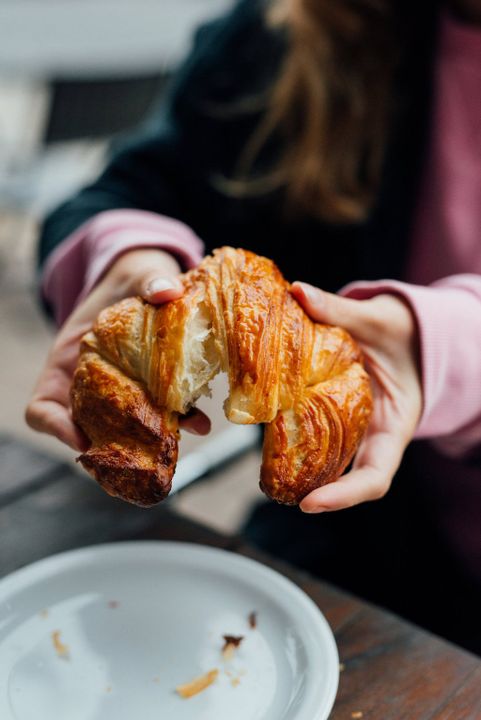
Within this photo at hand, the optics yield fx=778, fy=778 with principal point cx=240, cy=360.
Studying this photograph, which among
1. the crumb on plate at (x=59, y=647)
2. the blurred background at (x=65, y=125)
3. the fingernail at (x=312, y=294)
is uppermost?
the fingernail at (x=312, y=294)

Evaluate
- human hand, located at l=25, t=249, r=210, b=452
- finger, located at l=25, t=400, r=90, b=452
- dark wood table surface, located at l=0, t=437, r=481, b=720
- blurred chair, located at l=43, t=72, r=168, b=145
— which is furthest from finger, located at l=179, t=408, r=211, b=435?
blurred chair, located at l=43, t=72, r=168, b=145

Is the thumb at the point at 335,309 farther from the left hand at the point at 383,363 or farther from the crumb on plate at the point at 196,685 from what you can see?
the crumb on plate at the point at 196,685

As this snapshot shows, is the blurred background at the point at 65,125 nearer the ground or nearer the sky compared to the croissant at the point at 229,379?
nearer the ground

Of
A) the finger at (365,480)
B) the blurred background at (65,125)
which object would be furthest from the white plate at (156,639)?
the blurred background at (65,125)

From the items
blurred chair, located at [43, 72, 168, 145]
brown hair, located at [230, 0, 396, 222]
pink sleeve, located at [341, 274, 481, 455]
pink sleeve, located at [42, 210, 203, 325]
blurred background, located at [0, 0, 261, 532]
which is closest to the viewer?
pink sleeve, located at [341, 274, 481, 455]

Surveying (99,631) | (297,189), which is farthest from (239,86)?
(99,631)

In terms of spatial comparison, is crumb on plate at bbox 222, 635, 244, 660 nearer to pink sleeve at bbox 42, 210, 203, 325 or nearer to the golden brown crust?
the golden brown crust

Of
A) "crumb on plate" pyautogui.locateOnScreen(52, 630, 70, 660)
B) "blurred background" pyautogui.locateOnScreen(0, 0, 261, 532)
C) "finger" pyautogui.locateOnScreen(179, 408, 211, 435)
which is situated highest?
"finger" pyautogui.locateOnScreen(179, 408, 211, 435)

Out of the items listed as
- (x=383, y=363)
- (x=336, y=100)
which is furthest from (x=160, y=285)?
(x=336, y=100)
